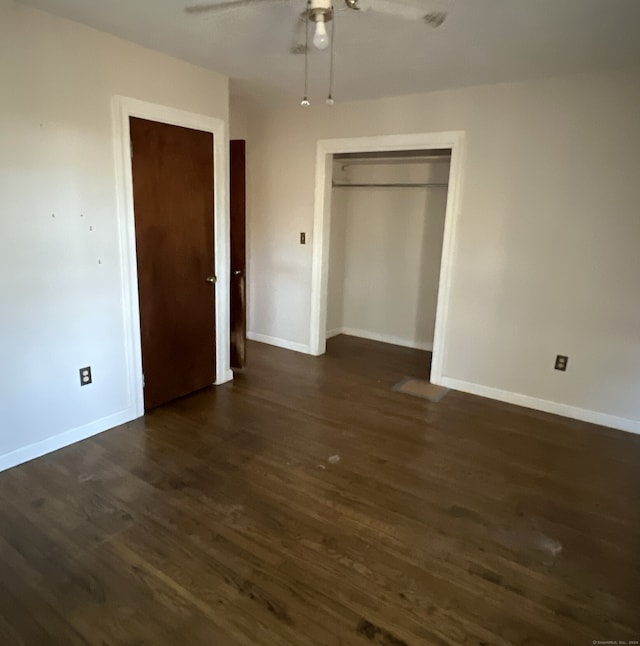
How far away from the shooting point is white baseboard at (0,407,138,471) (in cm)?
263

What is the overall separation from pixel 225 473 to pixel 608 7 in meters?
2.95

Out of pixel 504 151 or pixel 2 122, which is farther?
pixel 504 151

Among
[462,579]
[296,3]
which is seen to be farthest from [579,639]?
[296,3]

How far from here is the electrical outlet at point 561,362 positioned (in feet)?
11.3

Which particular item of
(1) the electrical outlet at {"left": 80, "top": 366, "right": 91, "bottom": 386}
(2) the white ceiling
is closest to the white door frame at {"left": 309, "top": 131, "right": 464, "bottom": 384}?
(2) the white ceiling

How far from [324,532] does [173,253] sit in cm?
213

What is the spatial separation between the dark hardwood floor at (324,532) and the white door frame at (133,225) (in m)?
0.51

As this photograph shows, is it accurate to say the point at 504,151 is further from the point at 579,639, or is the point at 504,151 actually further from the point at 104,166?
the point at 579,639

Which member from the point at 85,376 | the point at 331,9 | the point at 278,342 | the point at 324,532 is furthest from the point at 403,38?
the point at 278,342

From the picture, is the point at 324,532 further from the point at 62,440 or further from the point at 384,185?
the point at 384,185

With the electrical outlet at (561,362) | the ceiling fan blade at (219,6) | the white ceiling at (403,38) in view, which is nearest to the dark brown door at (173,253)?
the white ceiling at (403,38)

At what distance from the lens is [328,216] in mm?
4469

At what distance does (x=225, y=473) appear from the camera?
263cm

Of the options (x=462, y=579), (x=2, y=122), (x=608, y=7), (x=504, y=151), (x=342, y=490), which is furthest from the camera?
(x=504, y=151)
